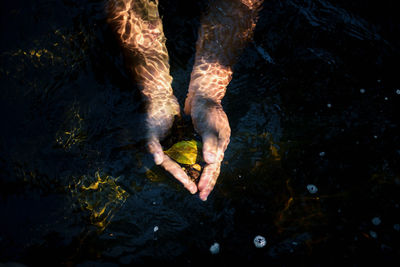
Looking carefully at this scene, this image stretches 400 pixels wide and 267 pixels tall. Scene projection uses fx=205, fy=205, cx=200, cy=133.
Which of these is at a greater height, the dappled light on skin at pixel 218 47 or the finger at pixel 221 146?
the dappled light on skin at pixel 218 47

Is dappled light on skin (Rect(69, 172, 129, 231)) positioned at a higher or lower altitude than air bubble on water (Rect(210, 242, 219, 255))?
higher

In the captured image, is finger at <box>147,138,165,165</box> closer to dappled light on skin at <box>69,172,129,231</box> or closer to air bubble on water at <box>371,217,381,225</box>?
dappled light on skin at <box>69,172,129,231</box>

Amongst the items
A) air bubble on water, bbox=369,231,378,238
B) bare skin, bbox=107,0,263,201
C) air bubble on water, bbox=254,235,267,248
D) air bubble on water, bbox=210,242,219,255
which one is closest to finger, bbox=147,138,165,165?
bare skin, bbox=107,0,263,201

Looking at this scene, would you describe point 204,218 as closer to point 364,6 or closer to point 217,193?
point 217,193

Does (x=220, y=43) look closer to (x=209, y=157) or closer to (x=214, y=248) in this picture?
(x=209, y=157)

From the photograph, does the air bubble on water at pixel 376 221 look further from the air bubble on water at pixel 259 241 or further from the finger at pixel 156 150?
the finger at pixel 156 150

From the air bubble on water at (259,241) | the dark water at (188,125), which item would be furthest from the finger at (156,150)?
the air bubble on water at (259,241)
